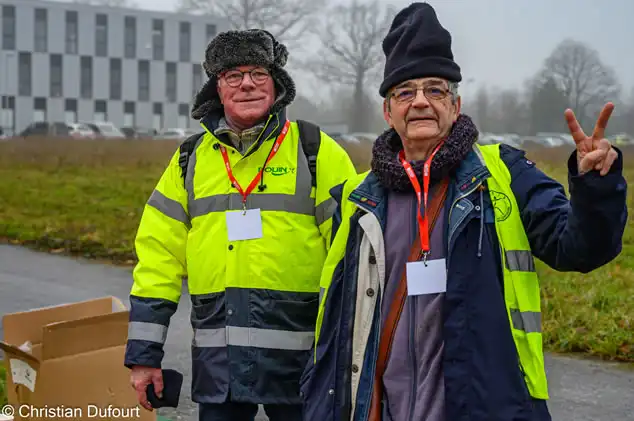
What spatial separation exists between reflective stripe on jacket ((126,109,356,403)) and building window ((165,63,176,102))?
7754 cm

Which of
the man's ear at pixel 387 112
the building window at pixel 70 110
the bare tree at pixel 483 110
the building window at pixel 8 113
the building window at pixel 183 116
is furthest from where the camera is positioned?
the building window at pixel 183 116

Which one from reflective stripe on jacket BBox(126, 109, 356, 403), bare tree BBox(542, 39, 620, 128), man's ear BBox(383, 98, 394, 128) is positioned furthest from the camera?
bare tree BBox(542, 39, 620, 128)

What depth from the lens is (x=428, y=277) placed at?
2.49m

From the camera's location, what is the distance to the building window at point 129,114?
76438mm

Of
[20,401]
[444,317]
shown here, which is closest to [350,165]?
[444,317]

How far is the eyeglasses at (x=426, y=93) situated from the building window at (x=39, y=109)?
242ft

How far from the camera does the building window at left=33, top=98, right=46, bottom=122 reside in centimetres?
7249

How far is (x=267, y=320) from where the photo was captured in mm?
3246

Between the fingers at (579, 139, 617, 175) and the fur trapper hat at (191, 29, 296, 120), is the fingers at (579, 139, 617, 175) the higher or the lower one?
the lower one

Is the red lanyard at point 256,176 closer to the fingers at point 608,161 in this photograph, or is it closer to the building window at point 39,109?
the fingers at point 608,161

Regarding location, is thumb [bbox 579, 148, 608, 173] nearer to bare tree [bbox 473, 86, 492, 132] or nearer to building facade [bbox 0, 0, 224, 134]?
bare tree [bbox 473, 86, 492, 132]

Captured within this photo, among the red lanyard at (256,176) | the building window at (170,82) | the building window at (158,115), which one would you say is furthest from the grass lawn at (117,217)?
the building window at (170,82)

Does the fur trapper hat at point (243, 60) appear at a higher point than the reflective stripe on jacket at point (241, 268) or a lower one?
higher

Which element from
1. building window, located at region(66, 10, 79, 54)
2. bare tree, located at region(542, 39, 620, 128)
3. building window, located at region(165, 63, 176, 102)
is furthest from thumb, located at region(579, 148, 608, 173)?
building window, located at region(165, 63, 176, 102)
